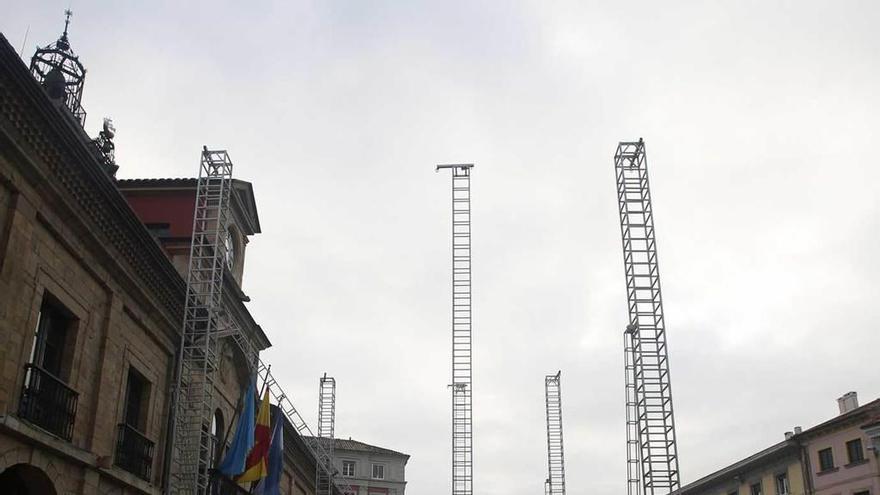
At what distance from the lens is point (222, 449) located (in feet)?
88.9

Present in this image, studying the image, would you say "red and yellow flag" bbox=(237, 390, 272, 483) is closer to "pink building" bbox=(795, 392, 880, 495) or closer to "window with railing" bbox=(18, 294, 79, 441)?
"window with railing" bbox=(18, 294, 79, 441)

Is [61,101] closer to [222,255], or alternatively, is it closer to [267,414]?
[222,255]

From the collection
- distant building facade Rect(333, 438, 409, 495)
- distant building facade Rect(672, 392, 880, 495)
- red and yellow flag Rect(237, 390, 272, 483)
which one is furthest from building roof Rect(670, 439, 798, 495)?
A: distant building facade Rect(333, 438, 409, 495)

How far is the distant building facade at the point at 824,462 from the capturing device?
43000 millimetres

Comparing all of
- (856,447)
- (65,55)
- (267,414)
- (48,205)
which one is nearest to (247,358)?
(267,414)

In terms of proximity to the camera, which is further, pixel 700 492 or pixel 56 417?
pixel 700 492

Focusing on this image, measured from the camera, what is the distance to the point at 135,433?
67.2 ft

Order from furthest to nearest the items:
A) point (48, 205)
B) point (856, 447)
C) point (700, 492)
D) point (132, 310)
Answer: point (700, 492) < point (856, 447) < point (132, 310) < point (48, 205)

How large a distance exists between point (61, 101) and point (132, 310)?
9.13 m

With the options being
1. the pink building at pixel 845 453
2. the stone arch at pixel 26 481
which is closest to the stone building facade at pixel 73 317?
the stone arch at pixel 26 481

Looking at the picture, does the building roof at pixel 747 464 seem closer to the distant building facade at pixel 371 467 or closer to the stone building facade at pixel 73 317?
the stone building facade at pixel 73 317

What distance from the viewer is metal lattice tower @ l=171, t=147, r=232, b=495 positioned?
22.8 m

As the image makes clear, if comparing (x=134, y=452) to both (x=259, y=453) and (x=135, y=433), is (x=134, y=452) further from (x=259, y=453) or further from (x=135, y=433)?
(x=259, y=453)

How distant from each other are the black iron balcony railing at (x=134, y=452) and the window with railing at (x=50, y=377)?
231cm
